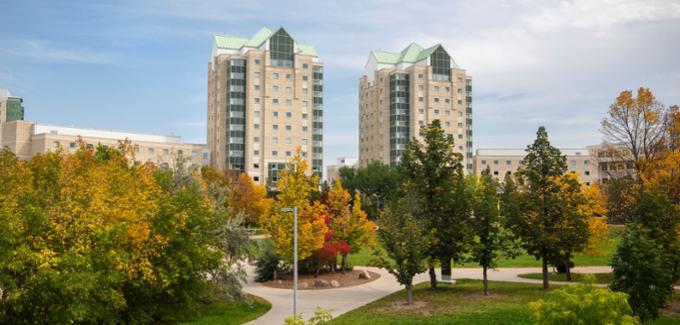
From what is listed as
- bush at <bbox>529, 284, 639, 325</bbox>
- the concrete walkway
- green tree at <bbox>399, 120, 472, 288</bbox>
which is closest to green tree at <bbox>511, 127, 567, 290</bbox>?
green tree at <bbox>399, 120, 472, 288</bbox>

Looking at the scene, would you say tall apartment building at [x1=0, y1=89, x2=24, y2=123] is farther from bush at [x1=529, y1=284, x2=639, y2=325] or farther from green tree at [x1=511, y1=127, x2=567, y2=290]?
bush at [x1=529, y1=284, x2=639, y2=325]

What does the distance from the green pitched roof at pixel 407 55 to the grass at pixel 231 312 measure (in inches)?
3946

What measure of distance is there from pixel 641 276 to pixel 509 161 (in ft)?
368

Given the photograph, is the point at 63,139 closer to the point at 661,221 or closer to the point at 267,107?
the point at 267,107

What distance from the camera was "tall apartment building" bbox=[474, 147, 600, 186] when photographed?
12631 centimetres

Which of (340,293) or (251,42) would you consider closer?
(340,293)

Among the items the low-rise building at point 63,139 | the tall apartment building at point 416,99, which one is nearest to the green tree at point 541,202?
the low-rise building at point 63,139

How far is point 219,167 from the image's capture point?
10681cm

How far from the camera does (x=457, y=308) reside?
88.0 ft

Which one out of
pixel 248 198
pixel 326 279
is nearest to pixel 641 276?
pixel 326 279

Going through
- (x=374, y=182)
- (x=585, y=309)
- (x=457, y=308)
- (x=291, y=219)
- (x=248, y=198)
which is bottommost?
(x=457, y=308)

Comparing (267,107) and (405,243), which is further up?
(267,107)

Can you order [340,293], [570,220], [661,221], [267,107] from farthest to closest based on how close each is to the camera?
[267,107], [340,293], [570,220], [661,221]

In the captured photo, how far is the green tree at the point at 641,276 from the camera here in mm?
22109
